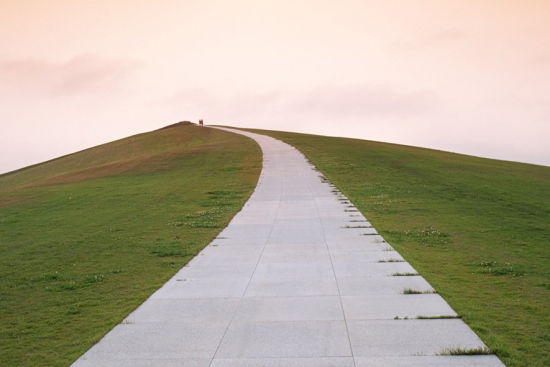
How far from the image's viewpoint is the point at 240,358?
6570 millimetres

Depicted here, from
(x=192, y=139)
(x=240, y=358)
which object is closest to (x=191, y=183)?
(x=240, y=358)

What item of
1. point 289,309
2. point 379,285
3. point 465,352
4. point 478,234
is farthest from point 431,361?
point 478,234

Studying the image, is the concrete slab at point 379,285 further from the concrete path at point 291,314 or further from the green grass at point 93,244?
the green grass at point 93,244

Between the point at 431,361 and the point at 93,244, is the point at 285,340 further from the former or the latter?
the point at 93,244

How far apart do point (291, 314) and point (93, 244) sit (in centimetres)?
1004

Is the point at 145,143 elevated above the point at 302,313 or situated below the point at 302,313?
above

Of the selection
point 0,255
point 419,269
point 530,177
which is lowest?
point 0,255

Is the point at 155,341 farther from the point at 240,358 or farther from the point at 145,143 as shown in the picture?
the point at 145,143

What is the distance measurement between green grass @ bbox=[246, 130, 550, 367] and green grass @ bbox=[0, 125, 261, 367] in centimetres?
646

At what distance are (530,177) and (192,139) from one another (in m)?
47.1

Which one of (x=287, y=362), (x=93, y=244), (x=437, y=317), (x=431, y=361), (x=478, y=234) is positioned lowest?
(x=93, y=244)

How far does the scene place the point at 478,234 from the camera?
632 inches

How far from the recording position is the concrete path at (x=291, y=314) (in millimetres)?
6645

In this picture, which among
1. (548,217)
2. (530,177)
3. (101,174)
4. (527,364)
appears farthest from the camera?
(101,174)
